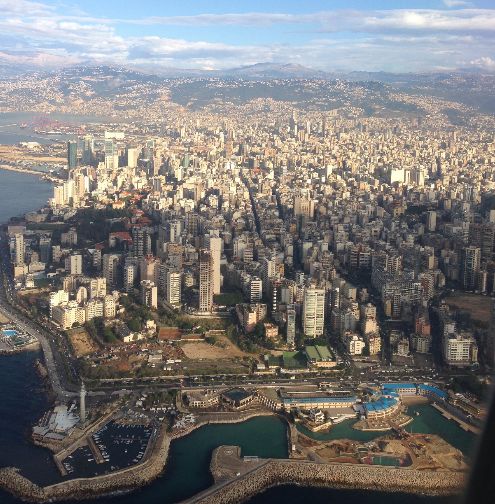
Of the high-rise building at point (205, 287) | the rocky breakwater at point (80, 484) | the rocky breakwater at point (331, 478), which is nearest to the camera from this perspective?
the rocky breakwater at point (80, 484)

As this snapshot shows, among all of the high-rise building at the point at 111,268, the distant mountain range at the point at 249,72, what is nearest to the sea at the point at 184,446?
A: the high-rise building at the point at 111,268

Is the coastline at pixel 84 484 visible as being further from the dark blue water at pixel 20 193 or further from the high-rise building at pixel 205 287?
the dark blue water at pixel 20 193

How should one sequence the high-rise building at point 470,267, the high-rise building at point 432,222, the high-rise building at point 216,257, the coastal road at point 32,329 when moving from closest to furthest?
the coastal road at point 32,329 → the high-rise building at point 216,257 → the high-rise building at point 470,267 → the high-rise building at point 432,222

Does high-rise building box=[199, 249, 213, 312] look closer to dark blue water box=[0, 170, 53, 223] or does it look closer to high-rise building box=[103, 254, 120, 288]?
high-rise building box=[103, 254, 120, 288]

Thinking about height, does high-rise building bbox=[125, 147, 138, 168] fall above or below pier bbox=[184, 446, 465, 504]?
above

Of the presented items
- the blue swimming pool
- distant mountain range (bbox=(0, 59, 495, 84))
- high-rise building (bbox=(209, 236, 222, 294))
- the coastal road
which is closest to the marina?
the coastal road

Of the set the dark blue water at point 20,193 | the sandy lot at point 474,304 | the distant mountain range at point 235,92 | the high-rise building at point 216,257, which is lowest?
the sandy lot at point 474,304
